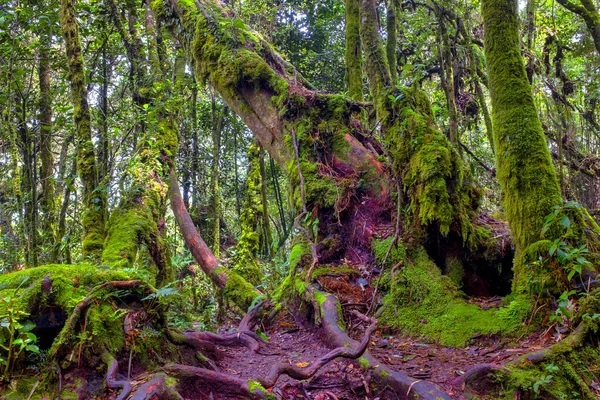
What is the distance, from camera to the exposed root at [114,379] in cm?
245

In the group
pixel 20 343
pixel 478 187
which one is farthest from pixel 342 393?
pixel 478 187

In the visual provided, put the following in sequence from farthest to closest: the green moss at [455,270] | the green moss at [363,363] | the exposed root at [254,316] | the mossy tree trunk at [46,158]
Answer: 1. the mossy tree trunk at [46,158]
2. the exposed root at [254,316]
3. the green moss at [455,270]
4. the green moss at [363,363]

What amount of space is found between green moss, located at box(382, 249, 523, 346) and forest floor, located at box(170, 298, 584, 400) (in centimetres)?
11

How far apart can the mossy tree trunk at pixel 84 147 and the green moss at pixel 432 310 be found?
13.4 feet

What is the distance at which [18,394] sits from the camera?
2.45 m

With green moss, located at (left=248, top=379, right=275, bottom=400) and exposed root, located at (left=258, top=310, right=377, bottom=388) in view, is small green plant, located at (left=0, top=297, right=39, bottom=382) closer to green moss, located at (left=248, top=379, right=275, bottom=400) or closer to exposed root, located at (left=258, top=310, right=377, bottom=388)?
green moss, located at (left=248, top=379, right=275, bottom=400)

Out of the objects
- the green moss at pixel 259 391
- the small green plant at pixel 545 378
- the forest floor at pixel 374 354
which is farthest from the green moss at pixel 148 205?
the small green plant at pixel 545 378

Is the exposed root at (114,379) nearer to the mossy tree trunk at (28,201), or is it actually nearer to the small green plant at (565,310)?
the small green plant at (565,310)

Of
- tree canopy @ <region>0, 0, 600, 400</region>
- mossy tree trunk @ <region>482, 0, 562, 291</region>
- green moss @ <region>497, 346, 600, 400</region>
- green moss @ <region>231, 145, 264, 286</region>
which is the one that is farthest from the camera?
green moss @ <region>231, 145, 264, 286</region>

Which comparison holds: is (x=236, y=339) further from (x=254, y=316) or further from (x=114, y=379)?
(x=114, y=379)

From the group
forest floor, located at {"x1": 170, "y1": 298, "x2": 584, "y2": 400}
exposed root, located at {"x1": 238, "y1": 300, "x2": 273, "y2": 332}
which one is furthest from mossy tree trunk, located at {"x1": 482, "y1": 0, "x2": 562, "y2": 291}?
exposed root, located at {"x1": 238, "y1": 300, "x2": 273, "y2": 332}

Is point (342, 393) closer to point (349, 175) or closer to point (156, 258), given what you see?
point (349, 175)

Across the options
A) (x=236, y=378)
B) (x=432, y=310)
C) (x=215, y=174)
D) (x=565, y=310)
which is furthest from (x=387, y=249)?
(x=215, y=174)

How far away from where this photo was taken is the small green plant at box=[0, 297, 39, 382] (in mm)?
2465
